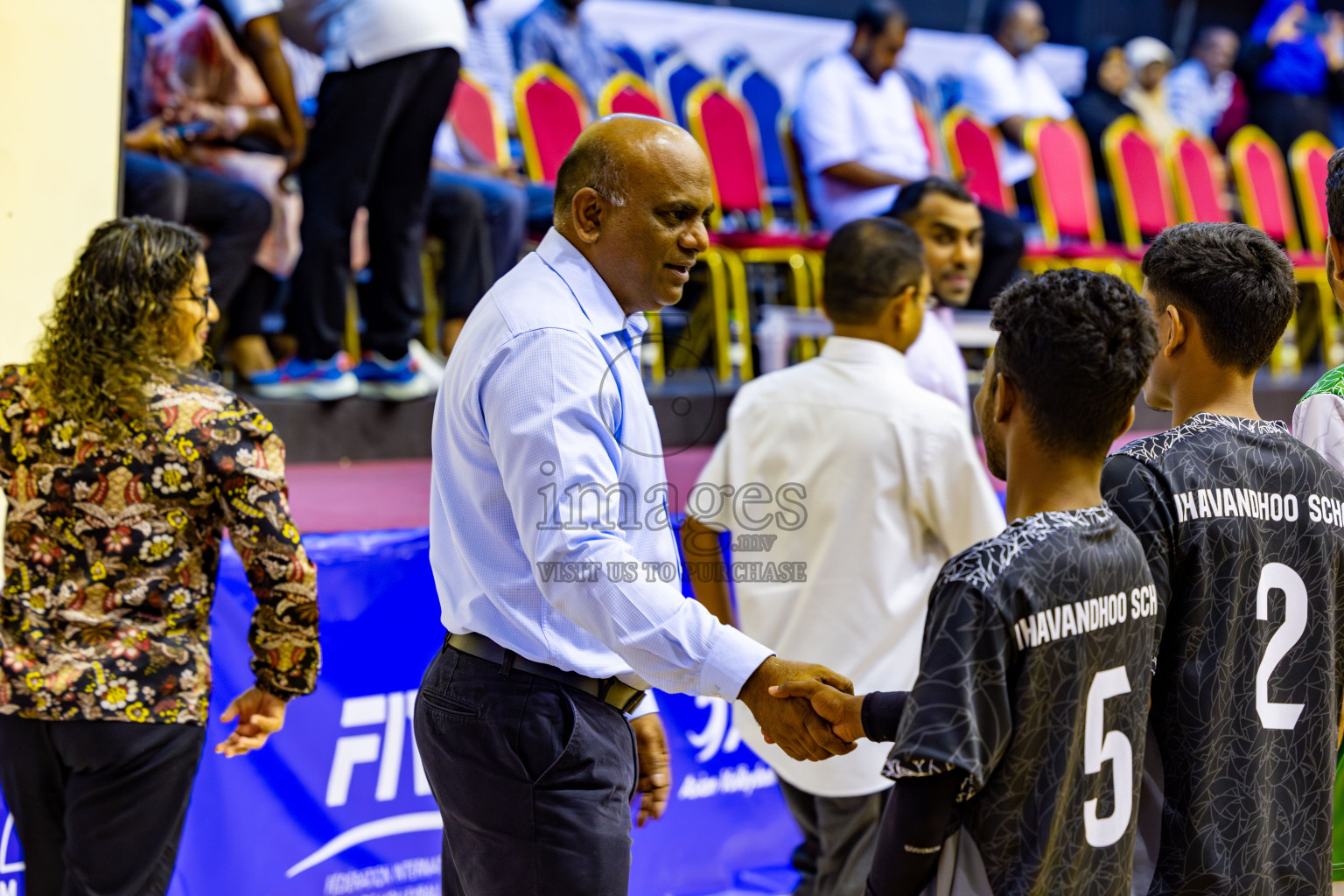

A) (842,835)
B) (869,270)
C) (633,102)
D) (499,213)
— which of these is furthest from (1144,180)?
(842,835)

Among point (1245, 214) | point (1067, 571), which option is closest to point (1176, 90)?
point (1245, 214)

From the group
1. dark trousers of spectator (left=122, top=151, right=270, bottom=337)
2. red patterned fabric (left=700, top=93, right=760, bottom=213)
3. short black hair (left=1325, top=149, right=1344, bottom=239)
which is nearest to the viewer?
short black hair (left=1325, top=149, right=1344, bottom=239)

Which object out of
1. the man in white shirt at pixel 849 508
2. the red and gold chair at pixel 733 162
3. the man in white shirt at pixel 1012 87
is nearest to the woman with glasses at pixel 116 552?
the man in white shirt at pixel 849 508

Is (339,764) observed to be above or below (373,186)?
below

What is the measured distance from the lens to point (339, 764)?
9.00 ft

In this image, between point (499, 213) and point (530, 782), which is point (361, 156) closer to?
point (499, 213)

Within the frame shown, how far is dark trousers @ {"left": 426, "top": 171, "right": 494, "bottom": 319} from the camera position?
4566 mm

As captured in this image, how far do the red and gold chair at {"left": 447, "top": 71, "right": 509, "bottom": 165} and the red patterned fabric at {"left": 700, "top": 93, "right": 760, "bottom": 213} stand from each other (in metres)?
1.25

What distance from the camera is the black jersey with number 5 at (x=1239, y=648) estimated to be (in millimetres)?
1518

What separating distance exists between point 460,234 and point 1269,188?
18.7 ft

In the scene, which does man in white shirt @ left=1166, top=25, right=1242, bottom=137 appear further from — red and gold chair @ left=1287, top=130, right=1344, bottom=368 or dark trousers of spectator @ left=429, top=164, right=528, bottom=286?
dark trousers of spectator @ left=429, top=164, right=528, bottom=286

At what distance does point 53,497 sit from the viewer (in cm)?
184

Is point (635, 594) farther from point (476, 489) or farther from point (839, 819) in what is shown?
point (839, 819)

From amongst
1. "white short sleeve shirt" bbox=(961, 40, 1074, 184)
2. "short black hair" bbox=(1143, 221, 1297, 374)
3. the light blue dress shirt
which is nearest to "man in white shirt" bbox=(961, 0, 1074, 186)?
"white short sleeve shirt" bbox=(961, 40, 1074, 184)
